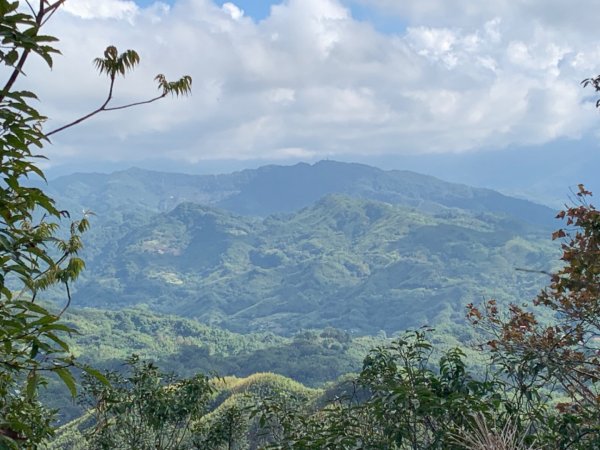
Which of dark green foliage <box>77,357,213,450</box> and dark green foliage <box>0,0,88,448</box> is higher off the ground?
dark green foliage <box>0,0,88,448</box>

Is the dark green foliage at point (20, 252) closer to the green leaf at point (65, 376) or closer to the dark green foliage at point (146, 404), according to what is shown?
the green leaf at point (65, 376)

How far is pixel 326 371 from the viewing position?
195 m

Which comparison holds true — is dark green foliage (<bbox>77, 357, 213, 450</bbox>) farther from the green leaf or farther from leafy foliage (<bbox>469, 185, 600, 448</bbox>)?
the green leaf

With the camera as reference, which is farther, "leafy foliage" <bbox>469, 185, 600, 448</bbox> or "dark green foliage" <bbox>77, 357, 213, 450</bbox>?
"dark green foliage" <bbox>77, 357, 213, 450</bbox>

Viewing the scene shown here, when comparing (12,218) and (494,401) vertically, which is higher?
(12,218)

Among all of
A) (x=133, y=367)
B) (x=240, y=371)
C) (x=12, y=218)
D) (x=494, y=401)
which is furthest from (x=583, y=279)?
(x=240, y=371)

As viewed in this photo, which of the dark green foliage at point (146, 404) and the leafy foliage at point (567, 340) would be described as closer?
the leafy foliage at point (567, 340)

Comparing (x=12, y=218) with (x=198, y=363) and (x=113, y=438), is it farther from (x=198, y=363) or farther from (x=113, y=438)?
(x=198, y=363)

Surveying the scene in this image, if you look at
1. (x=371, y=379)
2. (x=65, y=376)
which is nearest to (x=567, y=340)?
(x=371, y=379)

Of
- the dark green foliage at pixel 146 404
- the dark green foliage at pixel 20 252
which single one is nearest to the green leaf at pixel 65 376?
the dark green foliage at pixel 20 252

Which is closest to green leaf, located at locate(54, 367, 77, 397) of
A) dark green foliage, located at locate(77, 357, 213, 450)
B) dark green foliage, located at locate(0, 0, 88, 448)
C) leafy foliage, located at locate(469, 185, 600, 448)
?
dark green foliage, located at locate(0, 0, 88, 448)

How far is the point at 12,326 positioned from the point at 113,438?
8289 millimetres

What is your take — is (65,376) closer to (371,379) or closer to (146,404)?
(371,379)

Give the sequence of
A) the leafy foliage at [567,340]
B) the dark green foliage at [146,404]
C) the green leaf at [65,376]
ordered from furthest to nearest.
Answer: the dark green foliage at [146,404], the leafy foliage at [567,340], the green leaf at [65,376]
